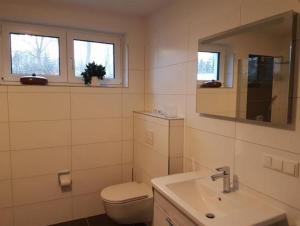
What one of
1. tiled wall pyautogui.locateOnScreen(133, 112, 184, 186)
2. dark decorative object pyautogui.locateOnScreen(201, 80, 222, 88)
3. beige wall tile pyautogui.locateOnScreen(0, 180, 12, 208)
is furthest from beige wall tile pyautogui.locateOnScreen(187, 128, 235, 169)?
beige wall tile pyautogui.locateOnScreen(0, 180, 12, 208)

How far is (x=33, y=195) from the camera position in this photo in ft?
7.43

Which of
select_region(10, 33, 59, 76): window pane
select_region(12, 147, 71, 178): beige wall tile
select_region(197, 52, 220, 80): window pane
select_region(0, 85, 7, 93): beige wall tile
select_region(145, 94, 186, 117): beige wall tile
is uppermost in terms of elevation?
select_region(10, 33, 59, 76): window pane

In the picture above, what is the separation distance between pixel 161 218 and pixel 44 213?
56.3 inches

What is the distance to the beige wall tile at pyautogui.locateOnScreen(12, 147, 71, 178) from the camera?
2189 mm

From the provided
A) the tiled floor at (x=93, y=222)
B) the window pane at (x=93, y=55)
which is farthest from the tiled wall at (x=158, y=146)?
the window pane at (x=93, y=55)

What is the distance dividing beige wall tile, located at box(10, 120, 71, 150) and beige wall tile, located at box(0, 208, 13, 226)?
595 millimetres

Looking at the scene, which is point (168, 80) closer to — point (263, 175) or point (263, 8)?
point (263, 8)

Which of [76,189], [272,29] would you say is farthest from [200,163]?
[76,189]

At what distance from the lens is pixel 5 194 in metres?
2.16

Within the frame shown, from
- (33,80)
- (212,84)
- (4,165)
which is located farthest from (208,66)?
(4,165)

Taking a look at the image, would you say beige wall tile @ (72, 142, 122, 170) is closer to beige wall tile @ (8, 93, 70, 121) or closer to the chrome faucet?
beige wall tile @ (8, 93, 70, 121)

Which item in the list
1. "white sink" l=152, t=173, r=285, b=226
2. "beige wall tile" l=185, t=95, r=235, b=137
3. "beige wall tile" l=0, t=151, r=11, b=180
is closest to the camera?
"white sink" l=152, t=173, r=285, b=226

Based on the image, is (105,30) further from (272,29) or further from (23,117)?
(272,29)

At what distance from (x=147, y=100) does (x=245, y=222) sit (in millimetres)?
1761
